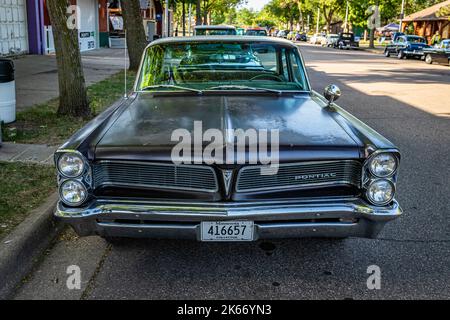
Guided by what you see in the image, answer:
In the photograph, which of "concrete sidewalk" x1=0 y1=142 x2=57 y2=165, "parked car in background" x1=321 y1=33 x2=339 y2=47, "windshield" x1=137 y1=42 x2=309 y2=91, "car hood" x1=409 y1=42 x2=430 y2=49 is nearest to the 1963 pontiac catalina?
"windshield" x1=137 y1=42 x2=309 y2=91

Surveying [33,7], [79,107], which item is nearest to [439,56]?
[33,7]

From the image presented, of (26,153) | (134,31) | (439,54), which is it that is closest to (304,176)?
(26,153)

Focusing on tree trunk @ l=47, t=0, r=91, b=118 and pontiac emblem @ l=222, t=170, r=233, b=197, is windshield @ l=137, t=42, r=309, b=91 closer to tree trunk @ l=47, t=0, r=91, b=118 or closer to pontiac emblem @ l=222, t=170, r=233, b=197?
pontiac emblem @ l=222, t=170, r=233, b=197

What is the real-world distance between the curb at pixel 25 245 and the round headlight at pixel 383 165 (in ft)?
8.34

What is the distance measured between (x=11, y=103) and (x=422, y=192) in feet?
19.2

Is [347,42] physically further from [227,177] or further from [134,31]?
[227,177]

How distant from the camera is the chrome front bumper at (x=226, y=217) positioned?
311 centimetres

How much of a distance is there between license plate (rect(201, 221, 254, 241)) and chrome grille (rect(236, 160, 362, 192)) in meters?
0.23

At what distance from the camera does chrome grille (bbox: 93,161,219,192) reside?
317 cm

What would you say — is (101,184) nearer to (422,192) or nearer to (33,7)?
(422,192)

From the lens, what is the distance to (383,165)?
3227 mm

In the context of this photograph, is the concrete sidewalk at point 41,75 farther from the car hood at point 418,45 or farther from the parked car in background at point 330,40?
the parked car in background at point 330,40

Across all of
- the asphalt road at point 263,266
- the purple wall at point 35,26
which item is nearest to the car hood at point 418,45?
the purple wall at point 35,26
